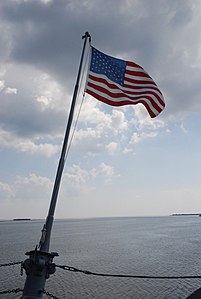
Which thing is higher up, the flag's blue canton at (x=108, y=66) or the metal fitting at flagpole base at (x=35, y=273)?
the flag's blue canton at (x=108, y=66)

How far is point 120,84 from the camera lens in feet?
31.3

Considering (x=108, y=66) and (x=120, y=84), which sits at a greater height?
(x=108, y=66)

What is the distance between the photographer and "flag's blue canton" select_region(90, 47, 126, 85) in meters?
9.11

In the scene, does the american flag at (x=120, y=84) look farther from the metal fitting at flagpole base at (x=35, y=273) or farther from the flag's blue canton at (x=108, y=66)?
the metal fitting at flagpole base at (x=35, y=273)

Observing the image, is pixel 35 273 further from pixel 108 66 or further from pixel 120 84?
pixel 108 66

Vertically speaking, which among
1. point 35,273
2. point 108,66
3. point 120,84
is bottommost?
point 35,273

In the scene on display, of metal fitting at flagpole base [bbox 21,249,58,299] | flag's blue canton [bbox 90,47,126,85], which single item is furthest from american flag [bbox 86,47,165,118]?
metal fitting at flagpole base [bbox 21,249,58,299]

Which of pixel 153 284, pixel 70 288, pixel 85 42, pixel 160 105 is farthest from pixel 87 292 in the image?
pixel 85 42

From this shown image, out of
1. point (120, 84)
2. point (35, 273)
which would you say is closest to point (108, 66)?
point (120, 84)

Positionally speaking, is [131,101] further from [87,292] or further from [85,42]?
[87,292]

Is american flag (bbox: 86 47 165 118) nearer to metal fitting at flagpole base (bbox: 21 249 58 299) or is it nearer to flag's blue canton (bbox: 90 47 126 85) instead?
flag's blue canton (bbox: 90 47 126 85)

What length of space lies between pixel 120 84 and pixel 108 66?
0.65 meters

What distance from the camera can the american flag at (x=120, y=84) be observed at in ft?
29.7

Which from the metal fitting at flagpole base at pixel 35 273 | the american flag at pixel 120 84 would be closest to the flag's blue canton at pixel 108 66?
the american flag at pixel 120 84
